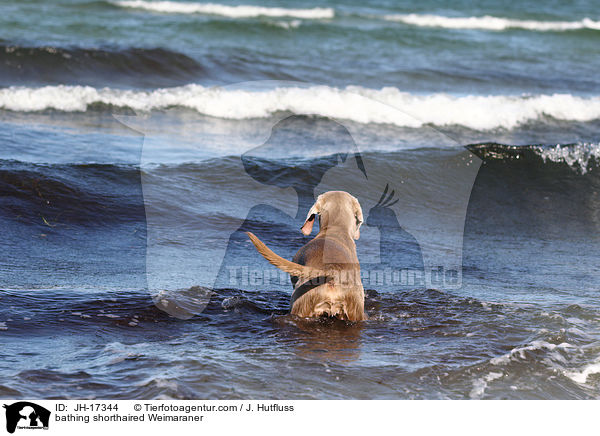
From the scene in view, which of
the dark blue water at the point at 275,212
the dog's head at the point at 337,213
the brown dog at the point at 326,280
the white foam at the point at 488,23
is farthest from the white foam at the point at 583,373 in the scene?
the white foam at the point at 488,23

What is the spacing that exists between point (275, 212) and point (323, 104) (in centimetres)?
624

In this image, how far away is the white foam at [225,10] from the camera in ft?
90.1

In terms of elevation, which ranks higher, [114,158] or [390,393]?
[114,158]

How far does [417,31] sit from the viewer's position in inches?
1046

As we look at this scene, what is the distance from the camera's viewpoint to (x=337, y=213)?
6.26m

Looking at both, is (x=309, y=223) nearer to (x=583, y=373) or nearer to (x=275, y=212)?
(x=583, y=373)

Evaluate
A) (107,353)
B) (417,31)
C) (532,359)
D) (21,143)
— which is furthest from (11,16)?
(532,359)

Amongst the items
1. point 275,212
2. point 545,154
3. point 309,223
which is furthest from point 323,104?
point 309,223

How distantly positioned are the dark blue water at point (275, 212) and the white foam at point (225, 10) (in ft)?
17.1
